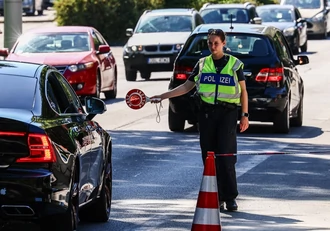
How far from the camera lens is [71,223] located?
8242 mm

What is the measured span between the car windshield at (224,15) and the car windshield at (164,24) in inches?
194

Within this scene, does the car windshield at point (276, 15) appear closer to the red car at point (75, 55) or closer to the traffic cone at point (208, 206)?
the red car at point (75, 55)

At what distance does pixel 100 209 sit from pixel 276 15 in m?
30.3

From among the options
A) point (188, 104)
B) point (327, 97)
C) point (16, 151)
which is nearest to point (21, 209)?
point (16, 151)

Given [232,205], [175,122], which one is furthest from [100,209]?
[175,122]

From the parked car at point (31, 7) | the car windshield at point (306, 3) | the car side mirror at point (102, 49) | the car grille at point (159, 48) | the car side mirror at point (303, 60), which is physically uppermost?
the car side mirror at point (303, 60)

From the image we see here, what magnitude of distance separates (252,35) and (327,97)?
7602 mm

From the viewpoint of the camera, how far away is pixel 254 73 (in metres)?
17.4

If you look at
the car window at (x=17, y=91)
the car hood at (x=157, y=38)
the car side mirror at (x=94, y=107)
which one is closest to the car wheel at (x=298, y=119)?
the car side mirror at (x=94, y=107)

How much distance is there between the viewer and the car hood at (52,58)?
885 inches

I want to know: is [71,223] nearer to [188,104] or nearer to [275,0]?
[188,104]

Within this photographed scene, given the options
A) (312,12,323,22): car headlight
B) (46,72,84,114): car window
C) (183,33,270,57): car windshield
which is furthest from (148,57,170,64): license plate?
(46,72,84,114): car window

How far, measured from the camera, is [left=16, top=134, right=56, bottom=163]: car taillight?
790 cm

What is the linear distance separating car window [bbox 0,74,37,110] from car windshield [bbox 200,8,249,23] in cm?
2689
